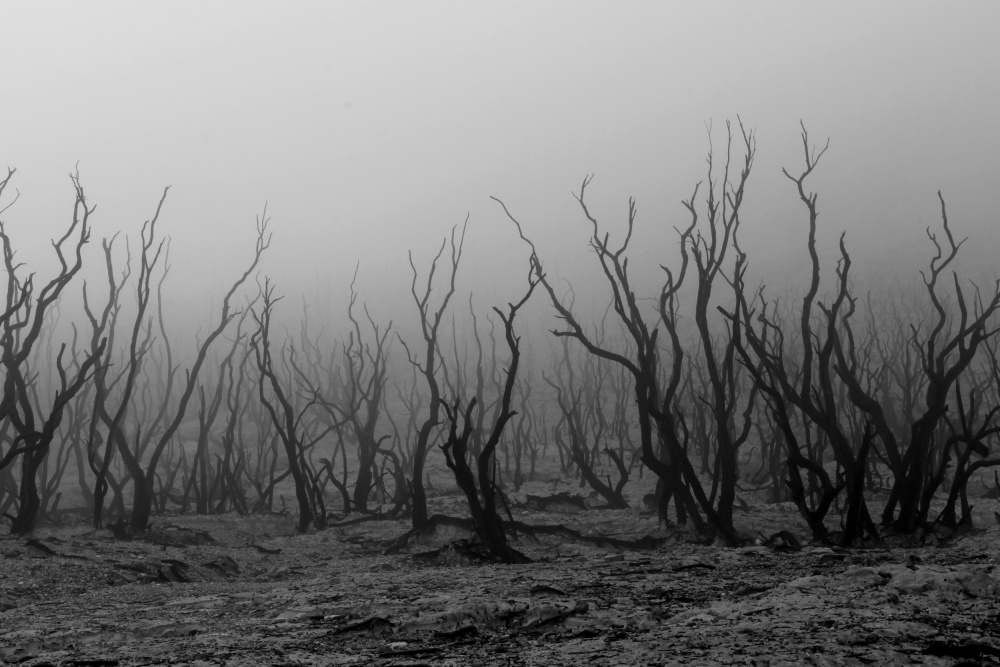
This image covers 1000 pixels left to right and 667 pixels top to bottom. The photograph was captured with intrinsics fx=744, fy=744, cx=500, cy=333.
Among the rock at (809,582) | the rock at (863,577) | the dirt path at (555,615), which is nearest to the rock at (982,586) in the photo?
the dirt path at (555,615)

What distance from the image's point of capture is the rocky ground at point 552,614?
2.27m

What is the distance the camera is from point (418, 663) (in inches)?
90.0

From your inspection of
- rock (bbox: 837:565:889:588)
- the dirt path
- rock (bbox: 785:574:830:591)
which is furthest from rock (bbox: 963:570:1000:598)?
rock (bbox: 785:574:830:591)

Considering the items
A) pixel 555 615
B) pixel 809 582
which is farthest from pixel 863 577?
pixel 555 615

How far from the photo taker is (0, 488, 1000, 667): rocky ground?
2.27m

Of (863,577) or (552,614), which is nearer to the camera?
(552,614)

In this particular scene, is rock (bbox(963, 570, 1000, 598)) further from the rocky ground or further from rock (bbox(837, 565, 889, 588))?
rock (bbox(837, 565, 889, 588))

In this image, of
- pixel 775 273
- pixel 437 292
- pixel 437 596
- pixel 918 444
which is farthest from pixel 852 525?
pixel 437 292

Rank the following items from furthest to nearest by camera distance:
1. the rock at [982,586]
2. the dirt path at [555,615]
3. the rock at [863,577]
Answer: the rock at [863,577] → the rock at [982,586] → the dirt path at [555,615]

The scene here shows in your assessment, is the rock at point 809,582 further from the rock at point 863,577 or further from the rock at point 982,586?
the rock at point 982,586

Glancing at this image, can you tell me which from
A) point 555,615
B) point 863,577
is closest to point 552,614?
point 555,615

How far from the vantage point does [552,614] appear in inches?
111

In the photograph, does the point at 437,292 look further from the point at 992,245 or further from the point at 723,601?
the point at 723,601

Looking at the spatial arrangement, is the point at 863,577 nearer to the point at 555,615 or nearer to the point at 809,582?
the point at 809,582
